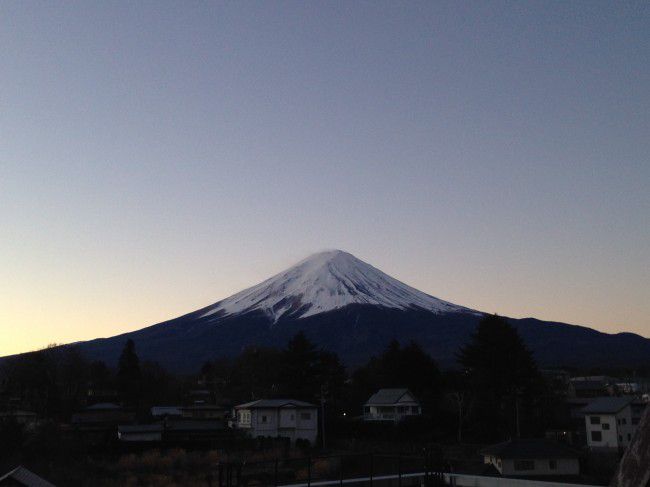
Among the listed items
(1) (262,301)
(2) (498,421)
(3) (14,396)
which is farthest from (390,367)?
(1) (262,301)

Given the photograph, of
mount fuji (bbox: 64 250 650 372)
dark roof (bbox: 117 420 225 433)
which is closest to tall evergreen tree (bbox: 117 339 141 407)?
dark roof (bbox: 117 420 225 433)

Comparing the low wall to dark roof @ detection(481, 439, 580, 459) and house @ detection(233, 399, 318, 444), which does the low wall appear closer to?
dark roof @ detection(481, 439, 580, 459)

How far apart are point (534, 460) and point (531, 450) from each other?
506 mm

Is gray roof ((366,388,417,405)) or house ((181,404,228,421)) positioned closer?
gray roof ((366,388,417,405))

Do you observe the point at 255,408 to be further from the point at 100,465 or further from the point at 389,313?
the point at 389,313

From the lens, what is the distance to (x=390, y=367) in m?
50.4

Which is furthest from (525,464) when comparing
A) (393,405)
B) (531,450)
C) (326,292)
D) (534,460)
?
(326,292)

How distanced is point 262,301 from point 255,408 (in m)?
134

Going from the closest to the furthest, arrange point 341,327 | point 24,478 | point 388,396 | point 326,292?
point 24,478 → point 388,396 → point 341,327 → point 326,292

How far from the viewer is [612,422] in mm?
33656

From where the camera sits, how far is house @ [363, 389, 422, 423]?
42875 mm

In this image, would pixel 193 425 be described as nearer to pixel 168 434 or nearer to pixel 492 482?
pixel 168 434

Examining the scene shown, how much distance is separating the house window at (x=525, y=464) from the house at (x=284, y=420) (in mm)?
15284

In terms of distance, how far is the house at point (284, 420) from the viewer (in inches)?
1518
